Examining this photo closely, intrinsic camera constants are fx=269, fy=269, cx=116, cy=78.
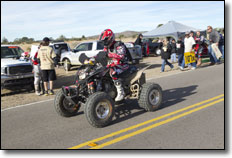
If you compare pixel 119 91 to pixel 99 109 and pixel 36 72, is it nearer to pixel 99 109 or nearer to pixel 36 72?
pixel 99 109

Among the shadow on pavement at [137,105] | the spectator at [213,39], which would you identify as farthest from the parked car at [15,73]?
the spectator at [213,39]

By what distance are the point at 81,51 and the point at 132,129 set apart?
13.5 meters

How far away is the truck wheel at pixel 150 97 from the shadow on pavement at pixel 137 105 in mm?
287

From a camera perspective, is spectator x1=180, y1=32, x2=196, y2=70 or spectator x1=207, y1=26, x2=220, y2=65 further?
spectator x1=207, y1=26, x2=220, y2=65

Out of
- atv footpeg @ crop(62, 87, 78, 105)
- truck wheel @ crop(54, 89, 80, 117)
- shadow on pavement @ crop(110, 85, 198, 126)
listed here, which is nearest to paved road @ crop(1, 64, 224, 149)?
shadow on pavement @ crop(110, 85, 198, 126)

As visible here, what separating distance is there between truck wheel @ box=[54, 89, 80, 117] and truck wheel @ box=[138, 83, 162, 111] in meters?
1.68

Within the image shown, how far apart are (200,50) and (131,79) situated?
11.0m

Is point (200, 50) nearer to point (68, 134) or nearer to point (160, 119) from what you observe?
point (160, 119)

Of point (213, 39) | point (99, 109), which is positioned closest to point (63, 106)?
point (99, 109)

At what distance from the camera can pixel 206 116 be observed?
6.12 meters

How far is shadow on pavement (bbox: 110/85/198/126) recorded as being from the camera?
6604 millimetres

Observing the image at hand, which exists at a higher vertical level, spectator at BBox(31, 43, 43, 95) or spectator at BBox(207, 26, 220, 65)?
spectator at BBox(207, 26, 220, 65)

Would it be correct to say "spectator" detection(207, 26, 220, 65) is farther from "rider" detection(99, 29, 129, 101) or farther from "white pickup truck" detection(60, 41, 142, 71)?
"rider" detection(99, 29, 129, 101)

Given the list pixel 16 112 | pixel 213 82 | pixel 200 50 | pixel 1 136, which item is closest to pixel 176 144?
pixel 1 136
